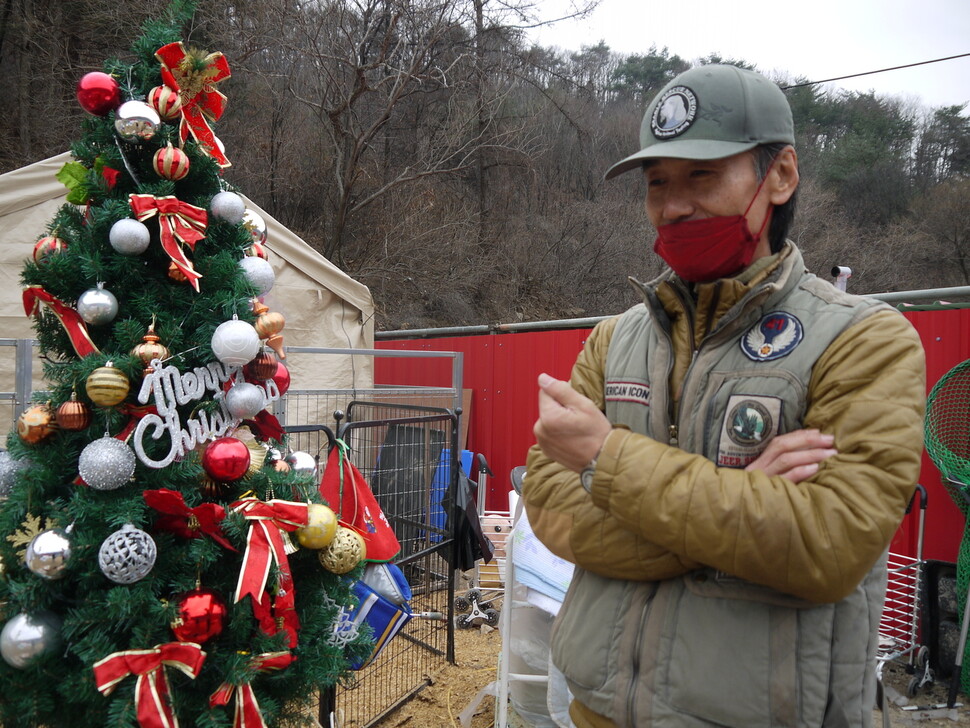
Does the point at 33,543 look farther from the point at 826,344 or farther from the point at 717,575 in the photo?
the point at 826,344

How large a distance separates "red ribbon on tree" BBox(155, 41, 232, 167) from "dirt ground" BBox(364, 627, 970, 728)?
333 cm

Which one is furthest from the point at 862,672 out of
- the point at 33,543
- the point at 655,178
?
the point at 33,543

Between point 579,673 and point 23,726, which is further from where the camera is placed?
point 23,726

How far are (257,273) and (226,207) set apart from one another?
0.81 feet

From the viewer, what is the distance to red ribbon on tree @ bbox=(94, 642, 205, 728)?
1.99 metres

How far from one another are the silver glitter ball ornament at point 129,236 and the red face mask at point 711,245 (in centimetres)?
162

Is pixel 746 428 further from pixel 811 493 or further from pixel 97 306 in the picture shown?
pixel 97 306

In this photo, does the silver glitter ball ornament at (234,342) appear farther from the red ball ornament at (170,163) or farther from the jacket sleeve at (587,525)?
the jacket sleeve at (587,525)

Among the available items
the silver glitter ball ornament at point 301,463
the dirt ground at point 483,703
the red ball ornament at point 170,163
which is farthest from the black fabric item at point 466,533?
the red ball ornament at point 170,163

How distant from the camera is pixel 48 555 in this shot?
2049mm

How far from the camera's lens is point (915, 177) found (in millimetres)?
20109

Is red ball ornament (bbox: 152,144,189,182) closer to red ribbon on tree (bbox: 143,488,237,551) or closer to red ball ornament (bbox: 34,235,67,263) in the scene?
red ball ornament (bbox: 34,235,67,263)

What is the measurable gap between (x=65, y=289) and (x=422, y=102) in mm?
15899

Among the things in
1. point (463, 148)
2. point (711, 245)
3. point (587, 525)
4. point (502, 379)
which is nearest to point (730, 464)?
point (587, 525)
